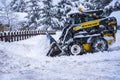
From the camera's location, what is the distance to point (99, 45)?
11.4 metres

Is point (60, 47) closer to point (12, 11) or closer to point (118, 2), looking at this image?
point (118, 2)

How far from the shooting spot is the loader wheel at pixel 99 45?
11.3 m

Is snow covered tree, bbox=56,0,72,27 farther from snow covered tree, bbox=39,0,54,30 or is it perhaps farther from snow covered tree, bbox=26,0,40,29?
snow covered tree, bbox=26,0,40,29

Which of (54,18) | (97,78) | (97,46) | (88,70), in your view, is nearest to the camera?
(97,78)

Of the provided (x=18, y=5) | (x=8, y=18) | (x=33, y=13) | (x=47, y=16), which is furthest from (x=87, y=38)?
(x=8, y=18)

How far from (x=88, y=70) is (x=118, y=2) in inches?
771

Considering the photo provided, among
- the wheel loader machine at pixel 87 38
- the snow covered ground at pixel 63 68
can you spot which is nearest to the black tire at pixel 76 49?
the wheel loader machine at pixel 87 38

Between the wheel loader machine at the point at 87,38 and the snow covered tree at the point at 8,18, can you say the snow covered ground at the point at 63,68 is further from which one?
the snow covered tree at the point at 8,18

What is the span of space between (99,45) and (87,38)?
62cm

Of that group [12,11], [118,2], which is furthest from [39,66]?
[12,11]

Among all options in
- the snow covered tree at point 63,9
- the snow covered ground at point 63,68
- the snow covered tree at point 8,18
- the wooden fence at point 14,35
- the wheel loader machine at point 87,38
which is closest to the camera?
the snow covered ground at point 63,68

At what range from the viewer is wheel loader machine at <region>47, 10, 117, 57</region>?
11344 mm

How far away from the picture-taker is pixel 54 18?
3369 cm

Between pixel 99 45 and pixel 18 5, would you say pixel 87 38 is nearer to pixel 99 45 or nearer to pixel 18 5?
pixel 99 45
